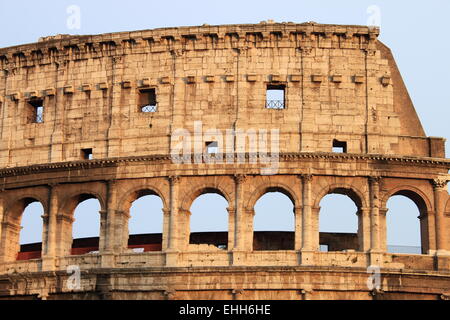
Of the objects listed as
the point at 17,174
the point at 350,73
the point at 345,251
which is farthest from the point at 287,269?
the point at 17,174

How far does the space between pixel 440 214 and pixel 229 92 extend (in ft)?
29.4

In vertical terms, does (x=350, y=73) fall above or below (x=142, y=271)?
above

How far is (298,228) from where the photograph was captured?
4000 cm

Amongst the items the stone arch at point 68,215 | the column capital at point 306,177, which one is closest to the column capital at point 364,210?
the column capital at point 306,177

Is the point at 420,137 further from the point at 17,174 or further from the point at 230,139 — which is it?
the point at 17,174

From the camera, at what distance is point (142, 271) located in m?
39.6

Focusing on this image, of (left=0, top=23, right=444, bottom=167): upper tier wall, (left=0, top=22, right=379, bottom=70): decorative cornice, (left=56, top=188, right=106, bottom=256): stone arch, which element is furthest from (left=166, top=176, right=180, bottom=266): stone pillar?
(left=0, top=22, right=379, bottom=70): decorative cornice

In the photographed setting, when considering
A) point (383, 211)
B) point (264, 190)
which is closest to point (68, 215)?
point (264, 190)

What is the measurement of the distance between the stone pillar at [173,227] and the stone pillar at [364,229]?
21.6ft

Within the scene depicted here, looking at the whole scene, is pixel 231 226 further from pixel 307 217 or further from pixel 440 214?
pixel 440 214

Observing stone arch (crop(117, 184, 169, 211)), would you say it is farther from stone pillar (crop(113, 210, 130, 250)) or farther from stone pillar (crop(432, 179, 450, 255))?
stone pillar (crop(432, 179, 450, 255))
